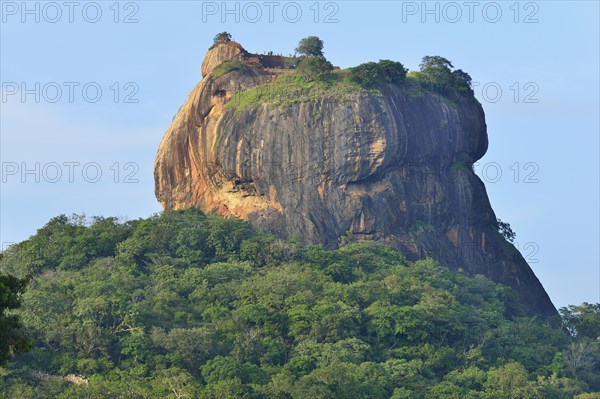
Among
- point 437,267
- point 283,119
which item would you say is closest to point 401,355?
point 437,267

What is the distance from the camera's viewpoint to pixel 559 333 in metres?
69.5

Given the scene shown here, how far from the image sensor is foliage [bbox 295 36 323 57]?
75750 millimetres

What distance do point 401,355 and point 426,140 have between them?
13649 mm

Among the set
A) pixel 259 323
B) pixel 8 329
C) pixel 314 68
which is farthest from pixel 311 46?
pixel 8 329

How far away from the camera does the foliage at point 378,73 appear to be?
2852 inches

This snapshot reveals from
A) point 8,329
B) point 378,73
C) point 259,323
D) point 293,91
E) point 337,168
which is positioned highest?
point 378,73

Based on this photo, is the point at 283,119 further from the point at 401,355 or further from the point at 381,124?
the point at 401,355

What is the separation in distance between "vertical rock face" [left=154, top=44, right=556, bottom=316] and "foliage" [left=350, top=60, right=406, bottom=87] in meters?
0.57

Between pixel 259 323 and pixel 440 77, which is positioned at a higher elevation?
pixel 440 77

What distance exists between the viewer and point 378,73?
239ft

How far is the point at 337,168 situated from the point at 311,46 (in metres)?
7.41

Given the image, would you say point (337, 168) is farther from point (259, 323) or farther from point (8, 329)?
point (8, 329)

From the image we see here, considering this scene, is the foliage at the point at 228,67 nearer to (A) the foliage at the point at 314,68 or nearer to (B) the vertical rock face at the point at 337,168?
(B) the vertical rock face at the point at 337,168

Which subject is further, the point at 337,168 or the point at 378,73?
the point at 378,73
